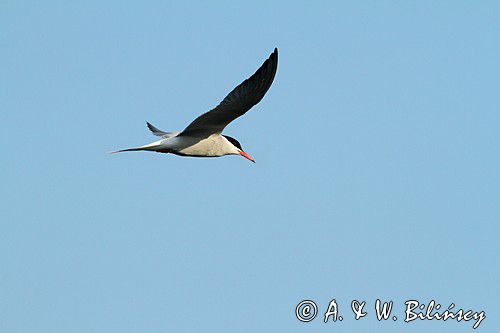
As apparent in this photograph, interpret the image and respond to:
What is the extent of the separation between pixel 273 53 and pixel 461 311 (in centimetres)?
619

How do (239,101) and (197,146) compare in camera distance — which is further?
(197,146)

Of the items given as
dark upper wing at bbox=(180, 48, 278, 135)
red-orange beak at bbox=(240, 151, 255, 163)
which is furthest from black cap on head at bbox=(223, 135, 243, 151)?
dark upper wing at bbox=(180, 48, 278, 135)

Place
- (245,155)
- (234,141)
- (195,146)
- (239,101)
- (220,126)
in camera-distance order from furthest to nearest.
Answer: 1. (245,155)
2. (234,141)
3. (195,146)
4. (220,126)
5. (239,101)

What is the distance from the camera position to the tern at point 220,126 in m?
16.5

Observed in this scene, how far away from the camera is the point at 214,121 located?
1797 centimetres

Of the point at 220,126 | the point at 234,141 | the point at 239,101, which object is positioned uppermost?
the point at 234,141

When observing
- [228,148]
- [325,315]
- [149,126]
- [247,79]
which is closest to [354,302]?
[325,315]

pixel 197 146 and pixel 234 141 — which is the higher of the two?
pixel 234 141

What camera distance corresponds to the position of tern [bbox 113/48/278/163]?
16.5 meters

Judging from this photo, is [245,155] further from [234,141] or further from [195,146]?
[195,146]

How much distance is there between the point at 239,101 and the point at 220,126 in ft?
5.08

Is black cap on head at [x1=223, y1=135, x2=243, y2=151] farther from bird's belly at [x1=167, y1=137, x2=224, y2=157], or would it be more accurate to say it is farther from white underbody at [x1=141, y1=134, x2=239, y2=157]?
bird's belly at [x1=167, y1=137, x2=224, y2=157]

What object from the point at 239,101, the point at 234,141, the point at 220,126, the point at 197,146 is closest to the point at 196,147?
the point at 197,146

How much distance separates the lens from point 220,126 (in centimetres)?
1842
